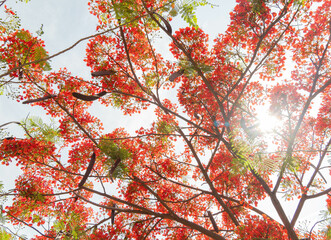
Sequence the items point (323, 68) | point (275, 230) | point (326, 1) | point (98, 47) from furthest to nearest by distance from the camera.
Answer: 1. point (98, 47)
2. point (323, 68)
3. point (326, 1)
4. point (275, 230)

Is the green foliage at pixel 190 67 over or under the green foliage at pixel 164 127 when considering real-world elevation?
over

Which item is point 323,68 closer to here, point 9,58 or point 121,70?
point 121,70

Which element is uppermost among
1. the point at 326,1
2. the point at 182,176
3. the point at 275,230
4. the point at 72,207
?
the point at 326,1

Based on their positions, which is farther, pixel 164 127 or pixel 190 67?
pixel 164 127

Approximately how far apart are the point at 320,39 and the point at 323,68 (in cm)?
84

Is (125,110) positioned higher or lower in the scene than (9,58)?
higher

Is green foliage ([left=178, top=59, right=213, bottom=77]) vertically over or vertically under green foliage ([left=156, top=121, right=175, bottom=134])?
over

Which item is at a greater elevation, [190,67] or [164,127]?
[190,67]

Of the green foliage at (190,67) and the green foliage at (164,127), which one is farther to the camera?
the green foliage at (164,127)

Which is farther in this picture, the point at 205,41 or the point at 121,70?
the point at 121,70

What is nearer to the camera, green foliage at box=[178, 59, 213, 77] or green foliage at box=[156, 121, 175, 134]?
green foliage at box=[178, 59, 213, 77]

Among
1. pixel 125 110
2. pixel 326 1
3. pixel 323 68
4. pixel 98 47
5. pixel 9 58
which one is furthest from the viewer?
pixel 125 110

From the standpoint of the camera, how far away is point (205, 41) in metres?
5.57

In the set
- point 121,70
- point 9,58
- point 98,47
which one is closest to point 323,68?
point 121,70
